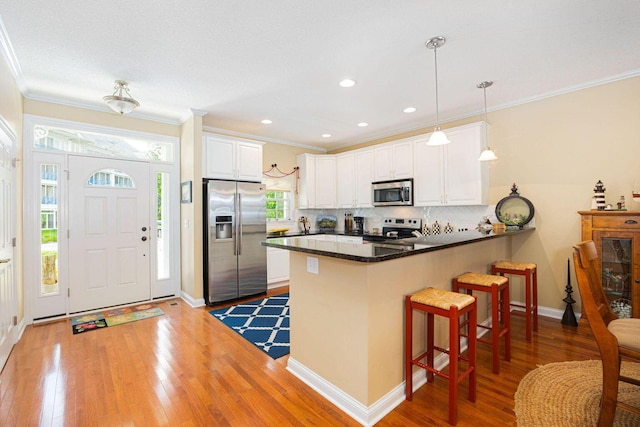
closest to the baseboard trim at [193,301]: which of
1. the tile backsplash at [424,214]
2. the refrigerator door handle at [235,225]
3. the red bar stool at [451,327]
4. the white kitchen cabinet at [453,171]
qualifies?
the refrigerator door handle at [235,225]

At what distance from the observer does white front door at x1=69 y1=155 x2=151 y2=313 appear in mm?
3773

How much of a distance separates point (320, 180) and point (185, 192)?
A: 8.02 ft

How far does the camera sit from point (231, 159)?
4.51 meters

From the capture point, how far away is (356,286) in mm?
1932

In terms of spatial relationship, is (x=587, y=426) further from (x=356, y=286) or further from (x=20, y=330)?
(x=20, y=330)

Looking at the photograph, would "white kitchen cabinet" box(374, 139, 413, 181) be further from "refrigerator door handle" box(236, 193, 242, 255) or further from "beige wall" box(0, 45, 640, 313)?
"refrigerator door handle" box(236, 193, 242, 255)

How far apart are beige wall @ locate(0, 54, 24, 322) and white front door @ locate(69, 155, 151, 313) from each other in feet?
1.52

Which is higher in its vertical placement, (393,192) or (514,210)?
(393,192)

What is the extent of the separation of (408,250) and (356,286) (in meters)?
0.40

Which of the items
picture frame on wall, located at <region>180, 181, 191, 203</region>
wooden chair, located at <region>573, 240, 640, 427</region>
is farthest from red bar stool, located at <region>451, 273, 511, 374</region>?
picture frame on wall, located at <region>180, 181, 191, 203</region>

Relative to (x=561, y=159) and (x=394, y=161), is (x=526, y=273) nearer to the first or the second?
(x=561, y=159)

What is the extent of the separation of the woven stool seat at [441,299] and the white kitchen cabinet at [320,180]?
3.71m

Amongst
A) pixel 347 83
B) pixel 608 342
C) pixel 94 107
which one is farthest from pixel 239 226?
pixel 608 342

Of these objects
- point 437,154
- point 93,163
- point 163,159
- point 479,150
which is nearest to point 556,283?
point 479,150
